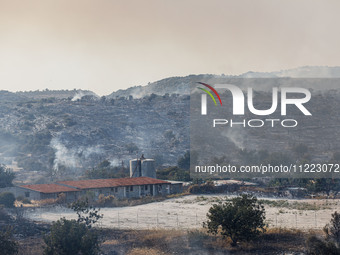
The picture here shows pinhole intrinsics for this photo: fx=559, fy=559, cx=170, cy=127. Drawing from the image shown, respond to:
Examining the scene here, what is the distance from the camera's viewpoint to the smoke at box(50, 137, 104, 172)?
9875cm

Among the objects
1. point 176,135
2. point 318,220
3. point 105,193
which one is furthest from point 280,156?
point 318,220

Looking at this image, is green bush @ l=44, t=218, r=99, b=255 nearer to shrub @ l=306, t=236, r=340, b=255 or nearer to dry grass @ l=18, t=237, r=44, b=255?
dry grass @ l=18, t=237, r=44, b=255

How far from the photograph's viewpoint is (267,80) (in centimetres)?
18062

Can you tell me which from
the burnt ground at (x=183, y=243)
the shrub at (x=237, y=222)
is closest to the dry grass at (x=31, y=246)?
the burnt ground at (x=183, y=243)

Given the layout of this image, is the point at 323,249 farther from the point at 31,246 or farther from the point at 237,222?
the point at 31,246

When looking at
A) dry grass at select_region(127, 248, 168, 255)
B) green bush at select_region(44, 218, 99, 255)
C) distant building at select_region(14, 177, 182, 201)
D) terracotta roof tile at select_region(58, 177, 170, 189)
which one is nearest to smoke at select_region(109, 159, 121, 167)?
distant building at select_region(14, 177, 182, 201)

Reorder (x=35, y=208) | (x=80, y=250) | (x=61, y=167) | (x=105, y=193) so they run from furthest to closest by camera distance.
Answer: (x=61, y=167), (x=105, y=193), (x=35, y=208), (x=80, y=250)

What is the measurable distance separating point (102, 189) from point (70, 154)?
4790cm

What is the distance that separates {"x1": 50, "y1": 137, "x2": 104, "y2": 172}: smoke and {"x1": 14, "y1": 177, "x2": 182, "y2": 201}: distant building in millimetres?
31324

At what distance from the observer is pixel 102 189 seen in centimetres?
6116

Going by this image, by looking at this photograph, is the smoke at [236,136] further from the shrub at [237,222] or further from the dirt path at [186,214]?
the shrub at [237,222]

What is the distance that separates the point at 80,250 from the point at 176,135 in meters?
94.4

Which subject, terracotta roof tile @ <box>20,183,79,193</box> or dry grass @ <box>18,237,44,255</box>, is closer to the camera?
dry grass @ <box>18,237,44,255</box>

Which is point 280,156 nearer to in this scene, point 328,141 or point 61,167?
point 328,141
